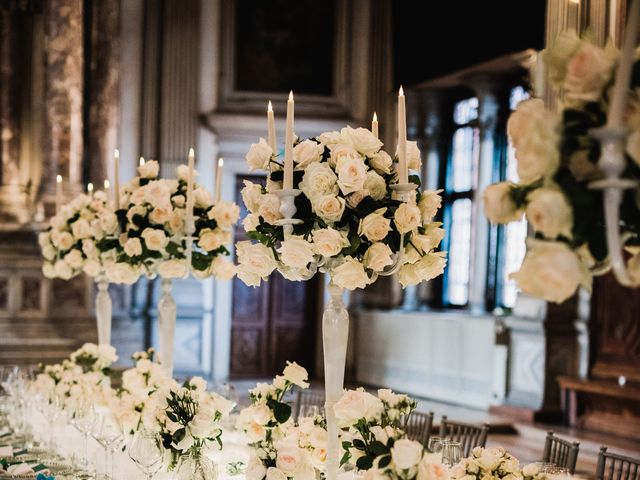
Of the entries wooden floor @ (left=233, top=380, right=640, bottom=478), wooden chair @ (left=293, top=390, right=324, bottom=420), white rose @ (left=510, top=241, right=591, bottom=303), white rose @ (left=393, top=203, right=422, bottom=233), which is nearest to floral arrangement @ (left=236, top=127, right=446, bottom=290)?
white rose @ (left=393, top=203, right=422, bottom=233)

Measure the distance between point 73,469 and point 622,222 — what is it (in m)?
2.64

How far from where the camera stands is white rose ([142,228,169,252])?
4352 mm

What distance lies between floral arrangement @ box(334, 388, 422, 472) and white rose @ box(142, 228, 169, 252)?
2.09m

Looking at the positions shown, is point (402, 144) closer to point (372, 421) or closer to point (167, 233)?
point (372, 421)

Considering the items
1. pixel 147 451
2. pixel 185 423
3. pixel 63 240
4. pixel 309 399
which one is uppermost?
pixel 63 240

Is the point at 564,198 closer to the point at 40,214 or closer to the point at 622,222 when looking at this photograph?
the point at 622,222

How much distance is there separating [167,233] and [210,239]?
22cm

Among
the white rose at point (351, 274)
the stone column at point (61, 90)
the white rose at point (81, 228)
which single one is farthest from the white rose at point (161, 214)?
the stone column at point (61, 90)

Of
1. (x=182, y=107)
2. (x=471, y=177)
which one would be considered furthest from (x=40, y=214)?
(x=471, y=177)

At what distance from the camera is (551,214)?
1.69 meters

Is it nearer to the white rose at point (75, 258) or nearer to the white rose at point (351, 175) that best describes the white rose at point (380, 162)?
the white rose at point (351, 175)

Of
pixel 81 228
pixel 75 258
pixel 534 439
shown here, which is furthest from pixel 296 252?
pixel 534 439

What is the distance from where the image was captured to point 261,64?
42.8ft

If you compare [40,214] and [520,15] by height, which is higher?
[520,15]
